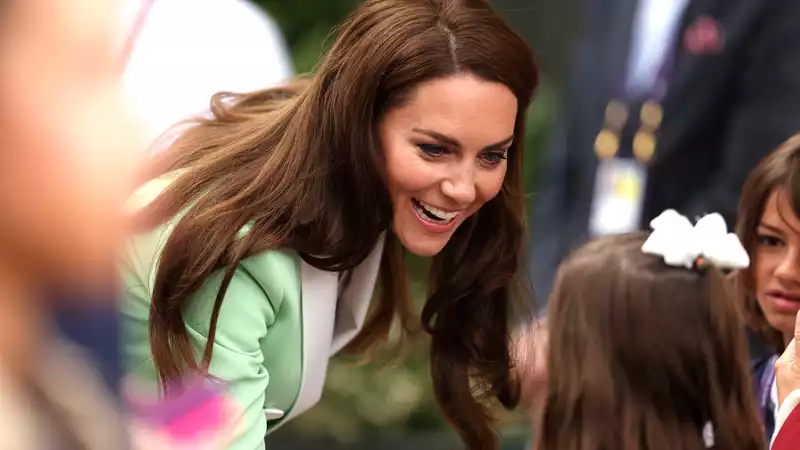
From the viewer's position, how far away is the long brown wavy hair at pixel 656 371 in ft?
6.41

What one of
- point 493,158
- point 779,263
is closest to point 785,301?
point 779,263

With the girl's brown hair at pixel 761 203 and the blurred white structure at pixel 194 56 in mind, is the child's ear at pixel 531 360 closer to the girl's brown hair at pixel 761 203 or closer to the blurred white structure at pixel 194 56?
the girl's brown hair at pixel 761 203

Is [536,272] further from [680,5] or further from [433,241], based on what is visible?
[433,241]

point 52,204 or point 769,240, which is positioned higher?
point 52,204

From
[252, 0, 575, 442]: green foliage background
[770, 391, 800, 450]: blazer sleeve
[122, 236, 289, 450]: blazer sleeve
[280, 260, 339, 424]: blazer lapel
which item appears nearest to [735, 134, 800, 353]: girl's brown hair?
[770, 391, 800, 450]: blazer sleeve

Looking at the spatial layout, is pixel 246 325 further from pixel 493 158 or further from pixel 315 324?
pixel 493 158

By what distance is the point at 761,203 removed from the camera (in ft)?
7.00

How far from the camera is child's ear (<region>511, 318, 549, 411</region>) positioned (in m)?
2.19

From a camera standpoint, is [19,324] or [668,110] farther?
[668,110]

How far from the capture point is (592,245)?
2166mm

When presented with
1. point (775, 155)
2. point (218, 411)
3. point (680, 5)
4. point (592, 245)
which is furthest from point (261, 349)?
point (680, 5)

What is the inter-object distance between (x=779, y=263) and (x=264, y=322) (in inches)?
36.5

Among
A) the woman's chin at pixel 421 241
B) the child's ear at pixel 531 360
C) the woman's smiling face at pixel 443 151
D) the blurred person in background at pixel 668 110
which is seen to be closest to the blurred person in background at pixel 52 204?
the woman's smiling face at pixel 443 151

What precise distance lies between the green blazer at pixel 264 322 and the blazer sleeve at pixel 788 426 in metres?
0.70
